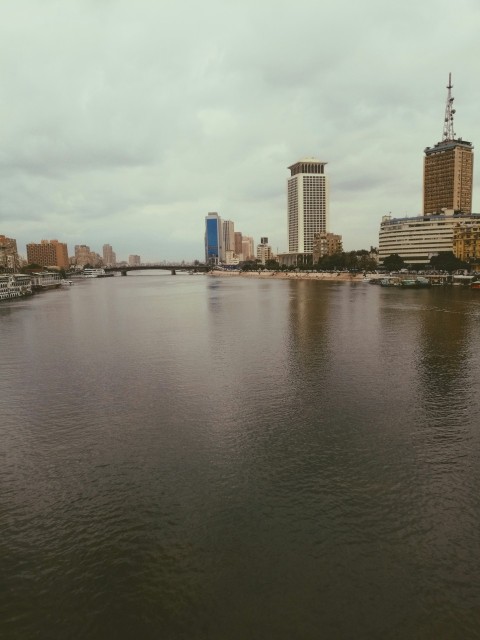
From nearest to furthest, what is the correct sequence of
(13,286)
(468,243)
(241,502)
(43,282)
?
(241,502)
(13,286)
(468,243)
(43,282)

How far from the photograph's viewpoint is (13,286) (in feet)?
449

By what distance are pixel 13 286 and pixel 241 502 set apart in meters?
141

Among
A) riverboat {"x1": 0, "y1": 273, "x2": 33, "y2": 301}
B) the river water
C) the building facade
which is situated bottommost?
the river water

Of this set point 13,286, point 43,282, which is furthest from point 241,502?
point 43,282

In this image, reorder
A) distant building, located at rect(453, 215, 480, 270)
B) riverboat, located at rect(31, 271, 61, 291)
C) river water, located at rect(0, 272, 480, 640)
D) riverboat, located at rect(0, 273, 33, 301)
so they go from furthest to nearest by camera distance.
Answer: distant building, located at rect(453, 215, 480, 270) → riverboat, located at rect(31, 271, 61, 291) → riverboat, located at rect(0, 273, 33, 301) → river water, located at rect(0, 272, 480, 640)

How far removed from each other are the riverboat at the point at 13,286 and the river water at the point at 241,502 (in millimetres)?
101170

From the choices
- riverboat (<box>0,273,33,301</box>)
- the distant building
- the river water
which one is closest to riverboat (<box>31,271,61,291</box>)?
riverboat (<box>0,273,33,301</box>)

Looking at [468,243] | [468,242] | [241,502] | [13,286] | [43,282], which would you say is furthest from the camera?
[43,282]

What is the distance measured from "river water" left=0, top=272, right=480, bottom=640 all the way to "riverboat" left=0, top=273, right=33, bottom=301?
101m

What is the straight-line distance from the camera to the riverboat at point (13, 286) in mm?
124975

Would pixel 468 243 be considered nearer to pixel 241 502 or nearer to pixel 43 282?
pixel 43 282

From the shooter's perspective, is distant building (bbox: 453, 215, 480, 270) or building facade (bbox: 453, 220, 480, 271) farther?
distant building (bbox: 453, 215, 480, 270)

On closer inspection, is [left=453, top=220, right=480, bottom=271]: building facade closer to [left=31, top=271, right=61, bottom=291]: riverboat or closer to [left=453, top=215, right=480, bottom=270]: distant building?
[left=453, top=215, right=480, bottom=270]: distant building

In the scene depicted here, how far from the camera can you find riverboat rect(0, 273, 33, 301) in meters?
125
